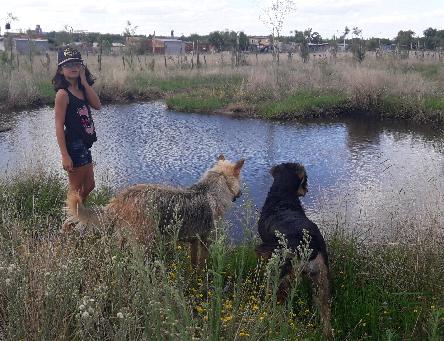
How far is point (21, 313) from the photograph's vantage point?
2637mm

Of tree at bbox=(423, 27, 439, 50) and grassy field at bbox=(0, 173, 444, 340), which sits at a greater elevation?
tree at bbox=(423, 27, 439, 50)

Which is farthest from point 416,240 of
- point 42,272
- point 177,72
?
point 177,72

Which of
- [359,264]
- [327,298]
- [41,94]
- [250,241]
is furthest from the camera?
[41,94]

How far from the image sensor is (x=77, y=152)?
4.85 meters

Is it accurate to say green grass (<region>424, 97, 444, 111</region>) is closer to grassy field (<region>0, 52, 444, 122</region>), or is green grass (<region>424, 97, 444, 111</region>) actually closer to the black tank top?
grassy field (<region>0, 52, 444, 122</region>)

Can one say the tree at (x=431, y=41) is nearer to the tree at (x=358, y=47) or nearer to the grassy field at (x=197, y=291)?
the tree at (x=358, y=47)

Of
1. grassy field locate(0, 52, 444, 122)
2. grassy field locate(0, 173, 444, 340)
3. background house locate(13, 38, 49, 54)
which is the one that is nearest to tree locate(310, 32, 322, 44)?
grassy field locate(0, 52, 444, 122)

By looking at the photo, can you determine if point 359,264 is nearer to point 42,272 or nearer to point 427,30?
point 42,272

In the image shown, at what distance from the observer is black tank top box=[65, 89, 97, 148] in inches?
186

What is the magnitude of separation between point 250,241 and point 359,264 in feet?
3.89

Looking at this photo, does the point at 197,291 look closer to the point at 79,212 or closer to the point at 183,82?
the point at 79,212

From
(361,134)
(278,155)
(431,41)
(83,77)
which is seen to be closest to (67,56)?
(83,77)

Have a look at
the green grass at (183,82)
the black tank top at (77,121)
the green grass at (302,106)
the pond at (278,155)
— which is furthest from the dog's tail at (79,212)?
the green grass at (183,82)

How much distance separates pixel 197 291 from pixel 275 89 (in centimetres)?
1495
